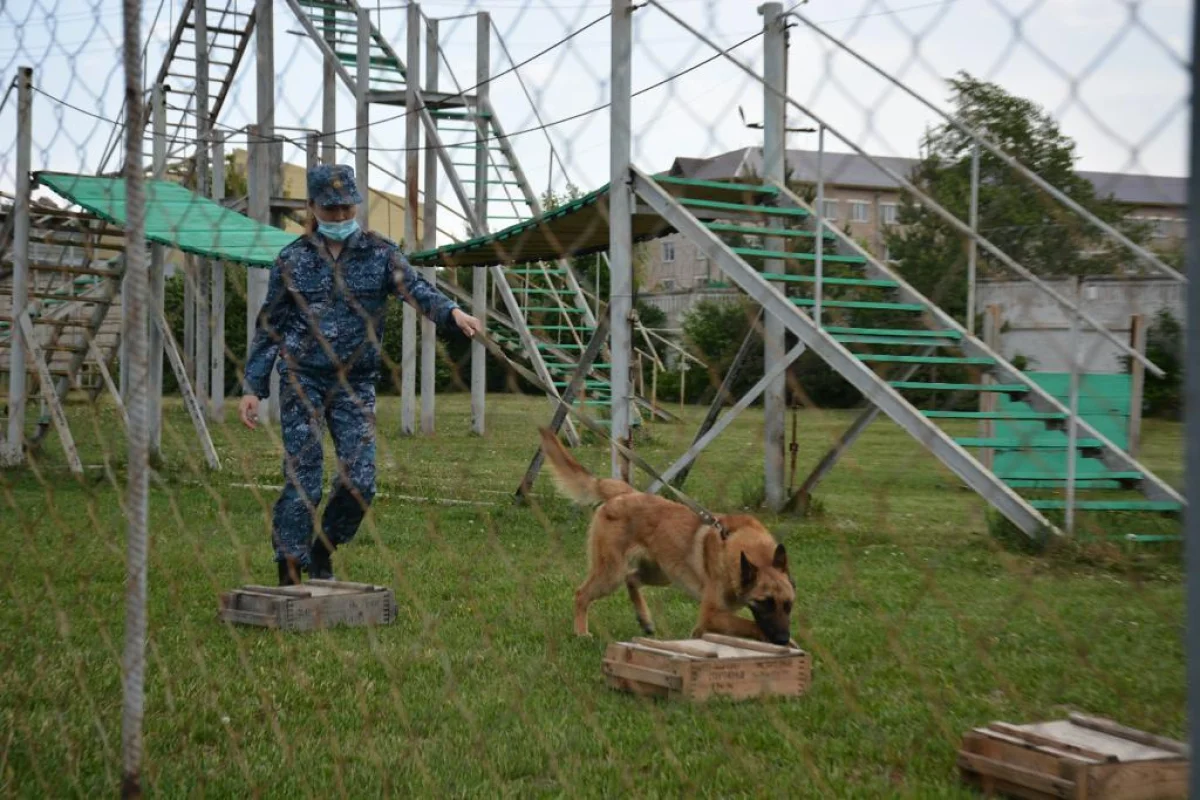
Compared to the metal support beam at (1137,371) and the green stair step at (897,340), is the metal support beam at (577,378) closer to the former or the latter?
the green stair step at (897,340)

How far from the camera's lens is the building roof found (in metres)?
1.56

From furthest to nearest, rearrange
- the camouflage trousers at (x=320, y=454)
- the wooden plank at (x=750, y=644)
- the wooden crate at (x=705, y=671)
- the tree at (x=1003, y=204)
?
the camouflage trousers at (x=320, y=454)
the wooden plank at (x=750, y=644)
the wooden crate at (x=705, y=671)
the tree at (x=1003, y=204)

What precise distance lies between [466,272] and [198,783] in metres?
16.3

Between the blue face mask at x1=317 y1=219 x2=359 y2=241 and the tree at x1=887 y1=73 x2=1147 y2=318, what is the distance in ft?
11.0

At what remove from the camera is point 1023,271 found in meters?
2.19

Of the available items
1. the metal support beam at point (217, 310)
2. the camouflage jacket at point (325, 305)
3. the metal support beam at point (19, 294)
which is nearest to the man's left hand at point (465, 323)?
the camouflage jacket at point (325, 305)

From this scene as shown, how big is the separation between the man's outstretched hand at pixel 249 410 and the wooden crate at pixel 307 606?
720mm

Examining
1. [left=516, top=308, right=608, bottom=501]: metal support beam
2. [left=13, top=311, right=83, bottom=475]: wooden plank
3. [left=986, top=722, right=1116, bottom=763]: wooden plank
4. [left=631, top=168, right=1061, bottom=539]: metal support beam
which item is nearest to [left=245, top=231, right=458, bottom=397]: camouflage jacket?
[left=631, top=168, right=1061, bottom=539]: metal support beam

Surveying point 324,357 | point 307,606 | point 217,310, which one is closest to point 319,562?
point 307,606

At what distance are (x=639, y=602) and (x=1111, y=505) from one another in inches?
109

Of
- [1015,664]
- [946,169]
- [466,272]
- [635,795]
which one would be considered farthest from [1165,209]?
[466,272]

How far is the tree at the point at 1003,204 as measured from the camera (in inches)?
74.8

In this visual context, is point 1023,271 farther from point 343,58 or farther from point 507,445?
point 343,58

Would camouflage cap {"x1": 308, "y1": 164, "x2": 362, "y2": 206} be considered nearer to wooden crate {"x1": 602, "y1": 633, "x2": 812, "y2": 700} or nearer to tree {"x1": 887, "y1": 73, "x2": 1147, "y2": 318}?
wooden crate {"x1": 602, "y1": 633, "x2": 812, "y2": 700}
